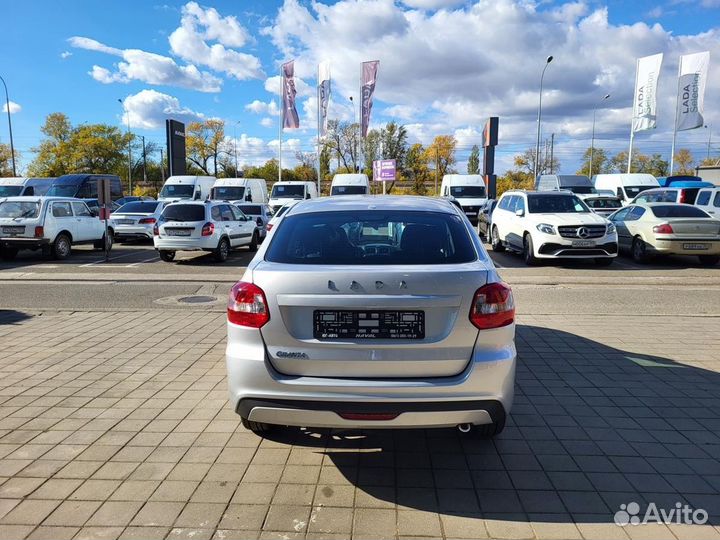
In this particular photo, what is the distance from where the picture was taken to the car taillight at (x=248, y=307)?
3.21 metres

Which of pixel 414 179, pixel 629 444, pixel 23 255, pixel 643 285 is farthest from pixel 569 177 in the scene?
pixel 414 179

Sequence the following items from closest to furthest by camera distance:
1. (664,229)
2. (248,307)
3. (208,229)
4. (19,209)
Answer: (248,307), (664,229), (208,229), (19,209)

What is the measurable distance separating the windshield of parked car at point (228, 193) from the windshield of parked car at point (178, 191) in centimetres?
140

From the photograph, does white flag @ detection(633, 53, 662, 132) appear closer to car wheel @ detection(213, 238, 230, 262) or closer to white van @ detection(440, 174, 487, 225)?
white van @ detection(440, 174, 487, 225)

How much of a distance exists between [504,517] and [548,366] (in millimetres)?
2878

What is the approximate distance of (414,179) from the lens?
7006 centimetres

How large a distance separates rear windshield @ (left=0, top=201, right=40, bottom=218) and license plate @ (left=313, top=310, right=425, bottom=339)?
50.2ft

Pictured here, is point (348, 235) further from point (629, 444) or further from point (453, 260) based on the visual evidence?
point (629, 444)

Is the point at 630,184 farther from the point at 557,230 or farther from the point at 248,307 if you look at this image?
the point at 248,307

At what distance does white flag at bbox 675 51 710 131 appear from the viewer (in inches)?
1304

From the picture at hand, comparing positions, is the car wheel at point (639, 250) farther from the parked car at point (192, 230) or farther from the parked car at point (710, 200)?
Answer: the parked car at point (192, 230)

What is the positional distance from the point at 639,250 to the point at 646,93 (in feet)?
83.7

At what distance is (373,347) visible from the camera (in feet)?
10.2

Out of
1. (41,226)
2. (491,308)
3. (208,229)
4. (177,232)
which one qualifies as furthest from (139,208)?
(491,308)
